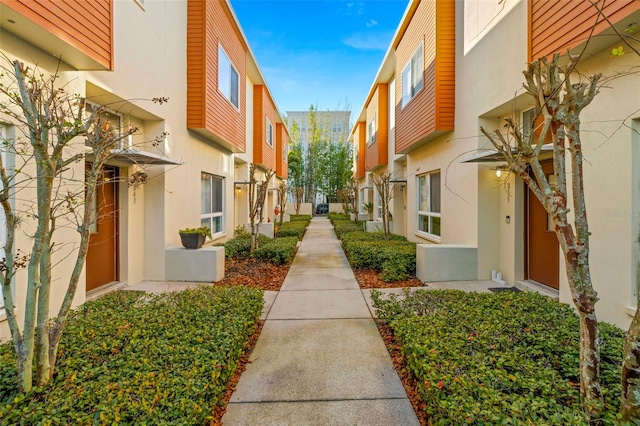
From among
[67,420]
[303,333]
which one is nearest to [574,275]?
[303,333]

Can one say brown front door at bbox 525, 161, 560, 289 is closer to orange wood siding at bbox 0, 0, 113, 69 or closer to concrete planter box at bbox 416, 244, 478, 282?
concrete planter box at bbox 416, 244, 478, 282

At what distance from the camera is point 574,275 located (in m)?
2.11

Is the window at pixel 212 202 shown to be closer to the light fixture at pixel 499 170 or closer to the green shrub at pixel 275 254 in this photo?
the green shrub at pixel 275 254

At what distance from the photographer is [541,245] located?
580 cm

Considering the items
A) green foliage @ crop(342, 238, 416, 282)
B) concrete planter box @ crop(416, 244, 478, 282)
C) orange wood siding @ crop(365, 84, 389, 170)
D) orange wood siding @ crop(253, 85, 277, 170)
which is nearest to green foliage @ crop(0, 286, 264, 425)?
green foliage @ crop(342, 238, 416, 282)

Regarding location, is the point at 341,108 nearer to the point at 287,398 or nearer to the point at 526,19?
Answer: the point at 526,19

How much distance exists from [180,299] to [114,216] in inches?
118

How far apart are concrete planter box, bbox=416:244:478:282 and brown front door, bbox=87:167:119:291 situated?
20.1ft

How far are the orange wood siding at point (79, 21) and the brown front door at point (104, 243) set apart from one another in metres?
1.99

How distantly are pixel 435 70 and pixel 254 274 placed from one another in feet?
21.9

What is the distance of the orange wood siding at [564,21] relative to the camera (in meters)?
3.43

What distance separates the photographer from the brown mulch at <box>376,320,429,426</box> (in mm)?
2689

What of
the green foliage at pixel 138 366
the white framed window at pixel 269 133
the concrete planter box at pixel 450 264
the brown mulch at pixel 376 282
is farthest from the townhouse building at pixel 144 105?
the white framed window at pixel 269 133

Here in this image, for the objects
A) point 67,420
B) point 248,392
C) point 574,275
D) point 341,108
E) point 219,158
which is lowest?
point 248,392
